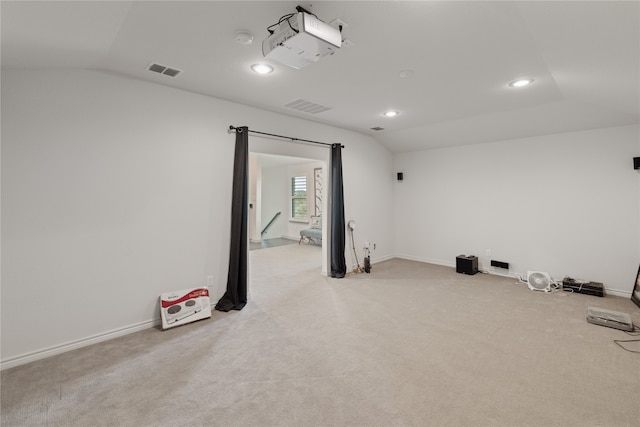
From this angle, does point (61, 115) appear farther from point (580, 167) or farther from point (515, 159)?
point (580, 167)

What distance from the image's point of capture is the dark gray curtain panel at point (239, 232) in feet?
11.6

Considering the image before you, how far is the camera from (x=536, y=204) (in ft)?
15.2

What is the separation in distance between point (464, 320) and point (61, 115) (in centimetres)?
446

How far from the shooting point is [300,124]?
443 centimetres

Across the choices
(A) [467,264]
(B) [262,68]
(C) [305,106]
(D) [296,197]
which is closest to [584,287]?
(A) [467,264]

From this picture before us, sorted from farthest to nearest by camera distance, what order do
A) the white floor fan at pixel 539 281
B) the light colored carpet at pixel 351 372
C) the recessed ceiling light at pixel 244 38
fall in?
the white floor fan at pixel 539 281 < the recessed ceiling light at pixel 244 38 < the light colored carpet at pixel 351 372

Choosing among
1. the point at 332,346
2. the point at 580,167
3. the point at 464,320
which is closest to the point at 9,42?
the point at 332,346

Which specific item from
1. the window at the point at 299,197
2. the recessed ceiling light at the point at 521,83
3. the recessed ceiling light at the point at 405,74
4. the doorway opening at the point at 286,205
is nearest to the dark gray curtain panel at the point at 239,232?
the recessed ceiling light at the point at 405,74

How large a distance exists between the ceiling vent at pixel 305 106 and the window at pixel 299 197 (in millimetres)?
4882

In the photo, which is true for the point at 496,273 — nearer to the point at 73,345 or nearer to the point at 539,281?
the point at 539,281

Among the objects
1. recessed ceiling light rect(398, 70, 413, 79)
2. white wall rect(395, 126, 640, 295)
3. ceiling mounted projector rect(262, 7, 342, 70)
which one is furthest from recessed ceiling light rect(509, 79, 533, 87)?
ceiling mounted projector rect(262, 7, 342, 70)

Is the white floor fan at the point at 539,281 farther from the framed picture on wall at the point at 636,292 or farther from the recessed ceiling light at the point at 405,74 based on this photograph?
the recessed ceiling light at the point at 405,74

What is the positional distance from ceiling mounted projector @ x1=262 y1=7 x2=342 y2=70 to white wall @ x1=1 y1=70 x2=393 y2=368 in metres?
1.79

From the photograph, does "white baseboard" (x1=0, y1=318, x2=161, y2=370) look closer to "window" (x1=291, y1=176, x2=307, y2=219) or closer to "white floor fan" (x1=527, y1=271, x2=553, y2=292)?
"white floor fan" (x1=527, y1=271, x2=553, y2=292)
